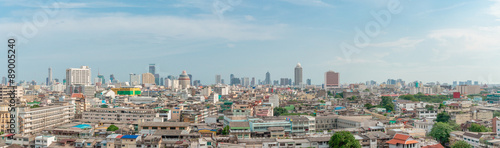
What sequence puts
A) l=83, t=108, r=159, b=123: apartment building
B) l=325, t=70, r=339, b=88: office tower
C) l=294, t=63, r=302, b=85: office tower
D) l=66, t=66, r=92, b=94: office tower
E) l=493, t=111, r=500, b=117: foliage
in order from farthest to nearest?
l=294, t=63, r=302, b=85: office tower, l=325, t=70, r=339, b=88: office tower, l=66, t=66, r=92, b=94: office tower, l=493, t=111, r=500, b=117: foliage, l=83, t=108, r=159, b=123: apartment building

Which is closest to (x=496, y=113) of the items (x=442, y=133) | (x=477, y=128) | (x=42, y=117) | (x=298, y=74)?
(x=477, y=128)

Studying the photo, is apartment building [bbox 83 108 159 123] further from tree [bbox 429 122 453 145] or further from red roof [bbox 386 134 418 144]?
tree [bbox 429 122 453 145]

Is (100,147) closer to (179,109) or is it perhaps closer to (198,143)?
(198,143)

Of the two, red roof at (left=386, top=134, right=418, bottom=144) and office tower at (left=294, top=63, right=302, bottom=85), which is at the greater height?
office tower at (left=294, top=63, right=302, bottom=85)

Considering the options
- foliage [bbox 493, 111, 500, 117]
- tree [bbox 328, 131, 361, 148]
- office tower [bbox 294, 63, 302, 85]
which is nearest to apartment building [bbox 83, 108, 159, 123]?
tree [bbox 328, 131, 361, 148]

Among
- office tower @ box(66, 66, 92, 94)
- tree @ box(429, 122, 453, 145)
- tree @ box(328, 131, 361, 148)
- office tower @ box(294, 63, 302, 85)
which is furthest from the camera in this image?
office tower @ box(294, 63, 302, 85)

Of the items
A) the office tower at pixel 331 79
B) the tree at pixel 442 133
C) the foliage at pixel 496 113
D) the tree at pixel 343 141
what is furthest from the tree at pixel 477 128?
the office tower at pixel 331 79
